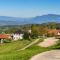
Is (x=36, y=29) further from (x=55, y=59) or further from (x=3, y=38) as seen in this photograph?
(x=55, y=59)

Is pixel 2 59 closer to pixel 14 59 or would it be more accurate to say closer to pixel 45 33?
pixel 14 59

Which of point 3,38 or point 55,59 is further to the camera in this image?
point 3,38

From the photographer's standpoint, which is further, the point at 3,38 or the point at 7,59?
the point at 3,38

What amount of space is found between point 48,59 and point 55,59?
16.9 inches

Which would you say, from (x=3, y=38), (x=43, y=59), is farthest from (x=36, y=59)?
(x=3, y=38)

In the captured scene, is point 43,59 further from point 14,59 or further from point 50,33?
point 50,33

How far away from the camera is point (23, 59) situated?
16.0 m

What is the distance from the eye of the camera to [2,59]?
16.1m

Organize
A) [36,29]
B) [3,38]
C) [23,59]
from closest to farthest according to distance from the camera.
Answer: [23,59], [3,38], [36,29]

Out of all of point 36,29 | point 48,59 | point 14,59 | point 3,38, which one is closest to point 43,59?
point 48,59

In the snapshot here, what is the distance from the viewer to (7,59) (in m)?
16.1

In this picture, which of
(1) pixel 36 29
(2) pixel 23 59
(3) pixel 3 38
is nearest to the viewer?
(2) pixel 23 59

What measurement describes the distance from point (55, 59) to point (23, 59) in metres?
1.99

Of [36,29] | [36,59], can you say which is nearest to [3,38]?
[36,29]
